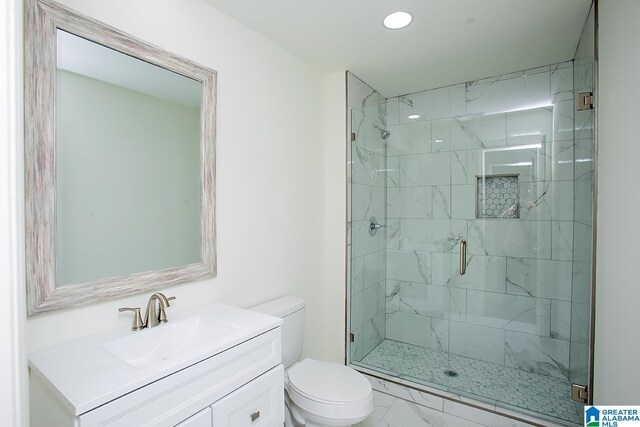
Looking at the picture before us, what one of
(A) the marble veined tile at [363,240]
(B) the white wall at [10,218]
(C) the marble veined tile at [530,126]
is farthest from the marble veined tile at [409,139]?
(B) the white wall at [10,218]

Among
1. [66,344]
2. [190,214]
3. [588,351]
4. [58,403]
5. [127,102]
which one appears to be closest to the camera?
[58,403]

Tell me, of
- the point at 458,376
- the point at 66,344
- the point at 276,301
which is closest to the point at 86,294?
the point at 66,344

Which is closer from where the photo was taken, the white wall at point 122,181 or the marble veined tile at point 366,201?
the white wall at point 122,181

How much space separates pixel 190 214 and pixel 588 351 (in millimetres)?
2200

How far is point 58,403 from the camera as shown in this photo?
86 cm

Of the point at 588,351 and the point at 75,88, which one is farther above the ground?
the point at 75,88

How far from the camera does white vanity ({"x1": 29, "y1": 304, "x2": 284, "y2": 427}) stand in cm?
85

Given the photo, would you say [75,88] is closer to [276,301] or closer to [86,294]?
[86,294]

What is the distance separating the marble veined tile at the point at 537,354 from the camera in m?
2.35

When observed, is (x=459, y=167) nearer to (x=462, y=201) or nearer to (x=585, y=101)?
(x=462, y=201)

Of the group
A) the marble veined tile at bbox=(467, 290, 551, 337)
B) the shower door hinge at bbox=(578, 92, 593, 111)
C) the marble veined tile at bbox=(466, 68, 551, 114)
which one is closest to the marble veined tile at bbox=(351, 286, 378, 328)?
the marble veined tile at bbox=(467, 290, 551, 337)

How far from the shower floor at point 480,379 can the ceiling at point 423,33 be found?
7.23ft

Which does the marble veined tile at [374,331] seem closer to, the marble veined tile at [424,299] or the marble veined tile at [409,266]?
the marble veined tile at [424,299]

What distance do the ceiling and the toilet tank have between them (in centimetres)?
161
